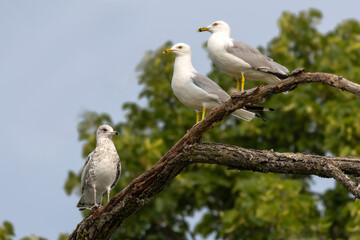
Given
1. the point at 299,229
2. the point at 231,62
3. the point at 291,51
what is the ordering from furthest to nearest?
the point at 291,51 → the point at 299,229 → the point at 231,62

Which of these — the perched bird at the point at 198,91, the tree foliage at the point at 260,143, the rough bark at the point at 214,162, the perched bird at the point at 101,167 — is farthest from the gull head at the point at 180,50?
the tree foliage at the point at 260,143

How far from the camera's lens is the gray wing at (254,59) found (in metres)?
9.68

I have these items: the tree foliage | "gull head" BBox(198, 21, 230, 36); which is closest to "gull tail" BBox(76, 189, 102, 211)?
"gull head" BBox(198, 21, 230, 36)

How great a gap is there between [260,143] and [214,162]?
9939mm

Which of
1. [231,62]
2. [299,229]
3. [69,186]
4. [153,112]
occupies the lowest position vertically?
[299,229]

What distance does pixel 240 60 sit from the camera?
961cm

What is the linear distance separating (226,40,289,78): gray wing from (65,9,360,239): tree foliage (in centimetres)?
593

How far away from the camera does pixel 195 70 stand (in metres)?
9.73

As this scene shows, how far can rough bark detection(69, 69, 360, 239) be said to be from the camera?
8383 mm

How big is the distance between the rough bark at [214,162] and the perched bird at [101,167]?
0.84m

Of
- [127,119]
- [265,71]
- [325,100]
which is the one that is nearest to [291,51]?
[325,100]

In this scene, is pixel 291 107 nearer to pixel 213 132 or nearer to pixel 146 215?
pixel 213 132

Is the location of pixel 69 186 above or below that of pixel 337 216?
above

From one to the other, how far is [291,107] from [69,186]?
236 inches
